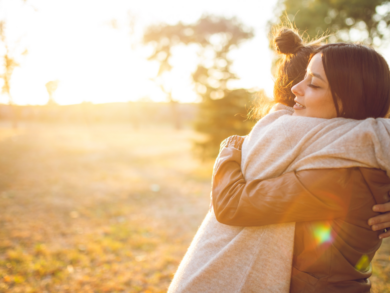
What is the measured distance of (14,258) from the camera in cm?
373

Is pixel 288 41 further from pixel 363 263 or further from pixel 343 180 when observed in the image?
pixel 363 263

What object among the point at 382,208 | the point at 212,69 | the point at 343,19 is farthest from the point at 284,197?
the point at 212,69

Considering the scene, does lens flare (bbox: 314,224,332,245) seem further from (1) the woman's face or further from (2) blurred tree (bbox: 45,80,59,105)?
(2) blurred tree (bbox: 45,80,59,105)

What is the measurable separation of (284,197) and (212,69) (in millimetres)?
12031

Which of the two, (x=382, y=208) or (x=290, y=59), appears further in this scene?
(x=290, y=59)

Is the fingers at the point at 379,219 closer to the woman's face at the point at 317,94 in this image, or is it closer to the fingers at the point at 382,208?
the fingers at the point at 382,208

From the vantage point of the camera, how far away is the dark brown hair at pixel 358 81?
1.07 meters

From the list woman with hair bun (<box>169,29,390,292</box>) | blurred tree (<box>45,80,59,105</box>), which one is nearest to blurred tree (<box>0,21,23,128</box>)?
blurred tree (<box>45,80,59,105</box>)

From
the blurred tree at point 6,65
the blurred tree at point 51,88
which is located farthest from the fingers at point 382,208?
the blurred tree at point 51,88

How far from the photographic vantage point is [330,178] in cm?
101

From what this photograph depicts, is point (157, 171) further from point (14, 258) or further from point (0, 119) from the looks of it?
point (0, 119)

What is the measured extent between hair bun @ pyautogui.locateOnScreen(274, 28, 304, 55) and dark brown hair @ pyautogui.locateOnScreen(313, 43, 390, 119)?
387 millimetres

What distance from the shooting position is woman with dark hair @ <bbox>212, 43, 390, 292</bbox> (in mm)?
1006

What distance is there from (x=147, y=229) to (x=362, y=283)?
4.33 meters
